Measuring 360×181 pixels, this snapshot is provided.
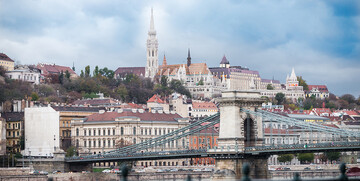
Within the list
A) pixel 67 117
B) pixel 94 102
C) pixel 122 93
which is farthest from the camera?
pixel 122 93

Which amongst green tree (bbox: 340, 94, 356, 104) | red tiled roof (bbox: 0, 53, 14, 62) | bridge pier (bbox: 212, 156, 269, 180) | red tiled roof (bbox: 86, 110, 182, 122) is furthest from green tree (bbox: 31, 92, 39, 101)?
green tree (bbox: 340, 94, 356, 104)

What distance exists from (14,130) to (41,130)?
11.7 ft

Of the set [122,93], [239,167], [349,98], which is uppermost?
[349,98]

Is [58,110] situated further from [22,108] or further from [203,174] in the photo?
[203,174]

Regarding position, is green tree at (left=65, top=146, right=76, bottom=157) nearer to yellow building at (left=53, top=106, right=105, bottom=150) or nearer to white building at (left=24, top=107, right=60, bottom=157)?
white building at (left=24, top=107, right=60, bottom=157)

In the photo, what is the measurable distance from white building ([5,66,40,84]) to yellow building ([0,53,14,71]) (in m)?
2.49

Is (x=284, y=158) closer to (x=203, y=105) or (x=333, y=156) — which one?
(x=333, y=156)

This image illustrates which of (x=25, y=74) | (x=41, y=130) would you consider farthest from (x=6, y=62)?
(x=41, y=130)

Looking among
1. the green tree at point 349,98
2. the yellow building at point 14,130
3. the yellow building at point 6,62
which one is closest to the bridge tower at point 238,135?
the yellow building at point 14,130

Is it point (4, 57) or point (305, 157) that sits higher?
point (4, 57)

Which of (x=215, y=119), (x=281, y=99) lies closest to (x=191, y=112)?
(x=281, y=99)

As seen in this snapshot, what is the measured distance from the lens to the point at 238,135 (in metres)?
47.9

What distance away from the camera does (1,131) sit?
87.4 metres

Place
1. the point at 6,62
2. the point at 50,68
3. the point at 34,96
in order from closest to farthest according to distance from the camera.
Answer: the point at 34,96 < the point at 6,62 < the point at 50,68
